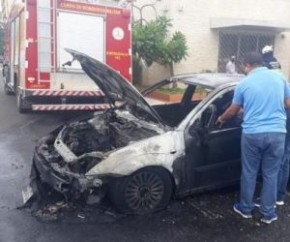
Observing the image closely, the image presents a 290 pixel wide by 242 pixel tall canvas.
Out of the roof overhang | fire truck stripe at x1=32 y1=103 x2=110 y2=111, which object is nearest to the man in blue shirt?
fire truck stripe at x1=32 y1=103 x2=110 y2=111

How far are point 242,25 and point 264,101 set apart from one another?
1157cm

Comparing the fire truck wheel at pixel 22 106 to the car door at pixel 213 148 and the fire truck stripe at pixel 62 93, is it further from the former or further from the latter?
the car door at pixel 213 148

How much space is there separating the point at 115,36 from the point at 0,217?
5.82 metres

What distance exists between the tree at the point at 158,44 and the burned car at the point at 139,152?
8.21 meters

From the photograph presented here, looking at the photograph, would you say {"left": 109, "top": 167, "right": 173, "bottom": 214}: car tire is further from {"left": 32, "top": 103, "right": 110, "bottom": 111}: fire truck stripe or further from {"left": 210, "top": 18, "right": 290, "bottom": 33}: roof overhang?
{"left": 210, "top": 18, "right": 290, "bottom": 33}: roof overhang

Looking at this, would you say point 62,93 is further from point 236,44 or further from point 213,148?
point 236,44

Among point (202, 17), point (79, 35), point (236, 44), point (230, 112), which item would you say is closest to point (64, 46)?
point (79, 35)

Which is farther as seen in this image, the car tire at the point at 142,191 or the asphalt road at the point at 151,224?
the car tire at the point at 142,191

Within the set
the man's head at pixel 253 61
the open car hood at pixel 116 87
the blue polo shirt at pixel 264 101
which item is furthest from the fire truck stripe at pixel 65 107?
the blue polo shirt at pixel 264 101

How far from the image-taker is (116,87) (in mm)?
4758

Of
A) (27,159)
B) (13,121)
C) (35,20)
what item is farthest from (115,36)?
(27,159)

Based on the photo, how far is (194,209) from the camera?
4.52 metres

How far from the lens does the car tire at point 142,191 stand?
164 inches

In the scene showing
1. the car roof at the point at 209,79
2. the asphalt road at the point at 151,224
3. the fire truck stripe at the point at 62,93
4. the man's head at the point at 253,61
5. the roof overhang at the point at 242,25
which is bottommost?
the asphalt road at the point at 151,224
